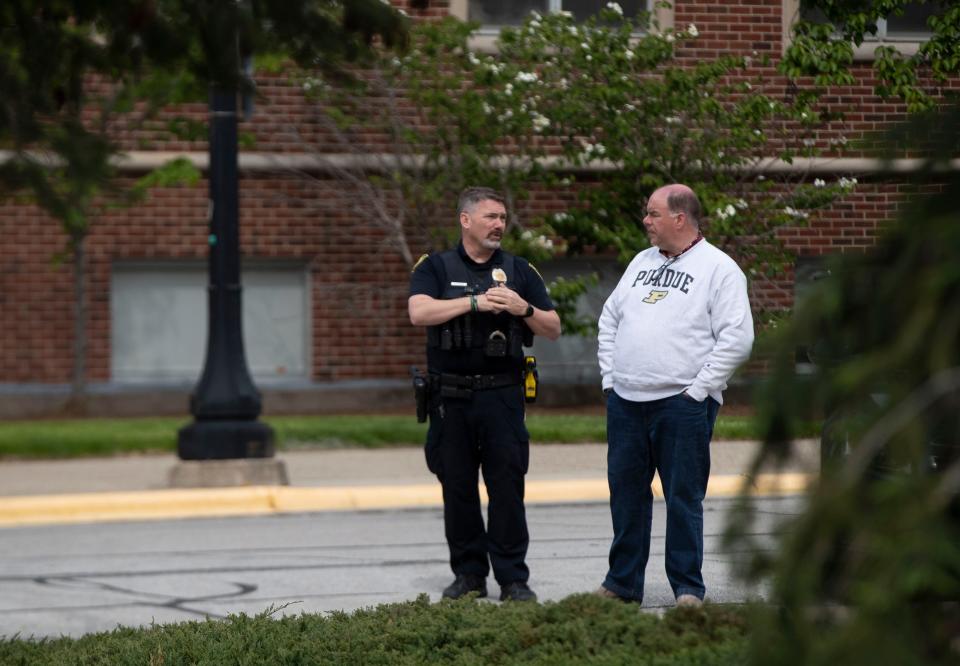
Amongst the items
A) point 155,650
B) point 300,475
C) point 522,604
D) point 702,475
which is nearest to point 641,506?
point 702,475

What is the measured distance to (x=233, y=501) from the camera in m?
12.1

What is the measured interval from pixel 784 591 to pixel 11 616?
277 inches

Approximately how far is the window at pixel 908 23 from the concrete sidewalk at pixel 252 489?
13.0 feet

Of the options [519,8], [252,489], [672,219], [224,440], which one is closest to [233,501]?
[252,489]

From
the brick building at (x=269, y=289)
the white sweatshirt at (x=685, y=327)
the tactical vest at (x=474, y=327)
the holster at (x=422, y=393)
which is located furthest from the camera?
the brick building at (x=269, y=289)

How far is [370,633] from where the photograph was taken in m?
5.87

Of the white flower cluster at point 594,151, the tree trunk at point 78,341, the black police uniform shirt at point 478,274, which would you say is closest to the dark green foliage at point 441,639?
the black police uniform shirt at point 478,274

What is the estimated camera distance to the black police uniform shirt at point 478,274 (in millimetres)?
7711

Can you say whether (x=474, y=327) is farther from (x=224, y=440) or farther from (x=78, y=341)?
(x=78, y=341)

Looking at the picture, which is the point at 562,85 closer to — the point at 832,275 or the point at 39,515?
the point at 39,515

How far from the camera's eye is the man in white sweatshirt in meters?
6.98

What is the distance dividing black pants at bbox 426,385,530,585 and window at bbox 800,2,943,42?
232 inches

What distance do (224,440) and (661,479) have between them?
6.29 m

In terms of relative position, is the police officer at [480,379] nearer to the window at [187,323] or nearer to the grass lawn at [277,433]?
the grass lawn at [277,433]
